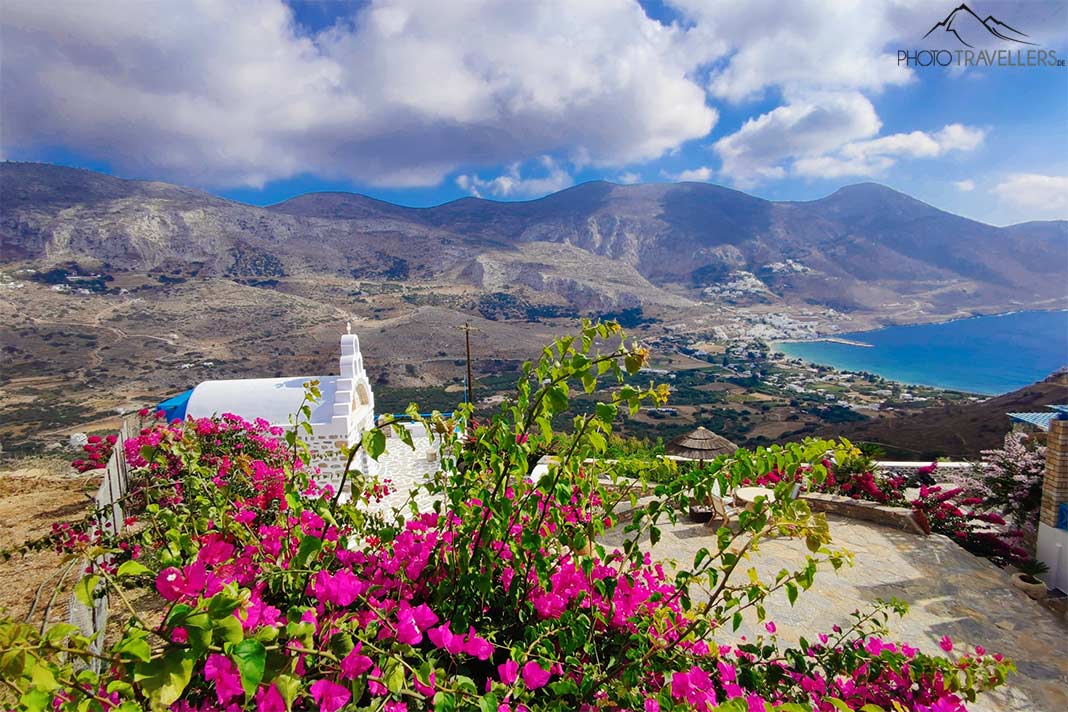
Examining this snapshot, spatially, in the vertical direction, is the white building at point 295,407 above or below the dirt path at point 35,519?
above

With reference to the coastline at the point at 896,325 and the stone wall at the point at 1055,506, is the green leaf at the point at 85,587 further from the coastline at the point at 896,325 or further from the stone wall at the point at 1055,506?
the coastline at the point at 896,325

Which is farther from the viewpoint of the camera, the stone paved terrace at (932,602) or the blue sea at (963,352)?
the blue sea at (963,352)

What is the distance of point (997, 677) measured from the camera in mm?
1680

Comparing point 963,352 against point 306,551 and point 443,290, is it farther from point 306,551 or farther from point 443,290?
point 306,551

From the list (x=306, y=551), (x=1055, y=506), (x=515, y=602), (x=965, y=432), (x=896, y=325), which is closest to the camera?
(x=306, y=551)

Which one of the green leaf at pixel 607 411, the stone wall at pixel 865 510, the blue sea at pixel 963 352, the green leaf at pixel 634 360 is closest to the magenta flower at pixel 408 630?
the green leaf at pixel 607 411

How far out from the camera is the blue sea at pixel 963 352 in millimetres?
90812

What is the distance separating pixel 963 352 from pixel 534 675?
14630 cm

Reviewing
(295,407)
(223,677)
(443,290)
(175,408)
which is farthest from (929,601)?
(443,290)

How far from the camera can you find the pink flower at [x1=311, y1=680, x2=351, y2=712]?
46.4 inches

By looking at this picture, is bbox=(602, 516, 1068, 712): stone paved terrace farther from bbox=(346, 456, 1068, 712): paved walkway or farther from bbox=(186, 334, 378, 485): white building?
bbox=(186, 334, 378, 485): white building

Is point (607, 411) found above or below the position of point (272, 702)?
above

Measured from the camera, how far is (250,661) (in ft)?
2.90

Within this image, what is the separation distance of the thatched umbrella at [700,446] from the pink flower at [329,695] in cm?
726
